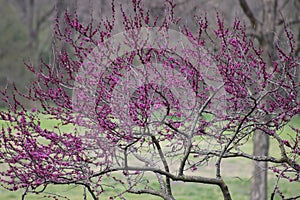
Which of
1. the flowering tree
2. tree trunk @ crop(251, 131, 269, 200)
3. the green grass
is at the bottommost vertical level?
the flowering tree

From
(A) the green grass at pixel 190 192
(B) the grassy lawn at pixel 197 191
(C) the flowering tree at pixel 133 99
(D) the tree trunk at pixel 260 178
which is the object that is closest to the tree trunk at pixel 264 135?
(D) the tree trunk at pixel 260 178

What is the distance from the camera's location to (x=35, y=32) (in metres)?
24.0

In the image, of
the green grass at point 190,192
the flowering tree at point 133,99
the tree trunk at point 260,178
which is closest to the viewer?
the flowering tree at point 133,99

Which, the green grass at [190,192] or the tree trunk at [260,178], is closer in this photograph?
the tree trunk at [260,178]

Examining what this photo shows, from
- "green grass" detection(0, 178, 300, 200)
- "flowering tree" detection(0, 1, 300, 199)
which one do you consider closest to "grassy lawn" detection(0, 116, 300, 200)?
"green grass" detection(0, 178, 300, 200)

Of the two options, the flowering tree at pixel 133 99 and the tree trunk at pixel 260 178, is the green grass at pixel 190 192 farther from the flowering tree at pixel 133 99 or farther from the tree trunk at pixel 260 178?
the flowering tree at pixel 133 99

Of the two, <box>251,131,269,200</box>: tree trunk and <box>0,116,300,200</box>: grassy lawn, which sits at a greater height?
<box>0,116,300,200</box>: grassy lawn

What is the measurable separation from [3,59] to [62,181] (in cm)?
2080

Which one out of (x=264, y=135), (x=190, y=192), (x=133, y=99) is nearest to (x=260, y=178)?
(x=264, y=135)

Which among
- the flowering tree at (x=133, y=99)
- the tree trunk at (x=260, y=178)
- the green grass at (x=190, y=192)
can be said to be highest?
the green grass at (x=190, y=192)

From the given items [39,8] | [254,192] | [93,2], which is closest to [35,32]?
[39,8]

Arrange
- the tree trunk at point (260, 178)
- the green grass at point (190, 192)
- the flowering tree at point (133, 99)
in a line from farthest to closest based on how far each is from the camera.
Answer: the green grass at point (190, 192)
the tree trunk at point (260, 178)
the flowering tree at point (133, 99)

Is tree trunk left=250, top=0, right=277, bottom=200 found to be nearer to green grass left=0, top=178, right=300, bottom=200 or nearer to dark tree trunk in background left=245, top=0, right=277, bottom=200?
dark tree trunk in background left=245, top=0, right=277, bottom=200

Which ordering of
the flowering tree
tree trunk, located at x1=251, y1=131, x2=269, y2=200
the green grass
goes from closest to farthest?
the flowering tree → tree trunk, located at x1=251, y1=131, x2=269, y2=200 → the green grass
